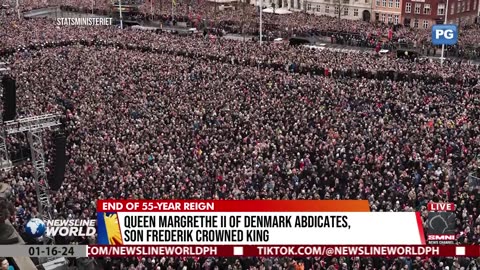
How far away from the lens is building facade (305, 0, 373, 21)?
80.4m

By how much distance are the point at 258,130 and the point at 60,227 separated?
15412mm

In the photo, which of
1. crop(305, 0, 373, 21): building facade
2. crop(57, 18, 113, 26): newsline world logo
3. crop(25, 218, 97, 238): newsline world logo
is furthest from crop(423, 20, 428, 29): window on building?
crop(25, 218, 97, 238): newsline world logo

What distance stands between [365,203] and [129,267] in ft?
28.4

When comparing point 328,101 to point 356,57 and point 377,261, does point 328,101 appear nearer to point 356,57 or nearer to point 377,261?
point 356,57

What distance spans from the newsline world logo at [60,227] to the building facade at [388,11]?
2487 inches

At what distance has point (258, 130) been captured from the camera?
3338 cm

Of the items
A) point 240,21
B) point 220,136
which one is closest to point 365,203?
point 220,136

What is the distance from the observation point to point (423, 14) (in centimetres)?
7438

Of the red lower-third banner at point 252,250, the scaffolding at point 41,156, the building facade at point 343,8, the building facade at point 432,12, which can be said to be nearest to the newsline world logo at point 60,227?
the scaffolding at point 41,156

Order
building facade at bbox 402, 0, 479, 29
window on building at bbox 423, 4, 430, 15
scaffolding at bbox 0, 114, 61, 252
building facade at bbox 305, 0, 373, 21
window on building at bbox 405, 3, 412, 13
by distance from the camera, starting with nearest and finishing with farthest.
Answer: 1. scaffolding at bbox 0, 114, 61, 252
2. building facade at bbox 402, 0, 479, 29
3. window on building at bbox 423, 4, 430, 15
4. window on building at bbox 405, 3, 412, 13
5. building facade at bbox 305, 0, 373, 21

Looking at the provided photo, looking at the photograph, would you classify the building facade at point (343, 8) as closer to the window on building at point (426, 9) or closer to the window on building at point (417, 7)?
the window on building at point (417, 7)

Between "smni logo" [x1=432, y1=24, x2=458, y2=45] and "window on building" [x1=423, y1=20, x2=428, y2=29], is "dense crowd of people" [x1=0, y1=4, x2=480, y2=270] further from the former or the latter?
"window on building" [x1=423, y1=20, x2=428, y2=29]

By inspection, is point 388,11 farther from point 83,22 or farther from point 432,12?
point 83,22

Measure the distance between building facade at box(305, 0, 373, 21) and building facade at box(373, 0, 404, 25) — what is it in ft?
3.01
